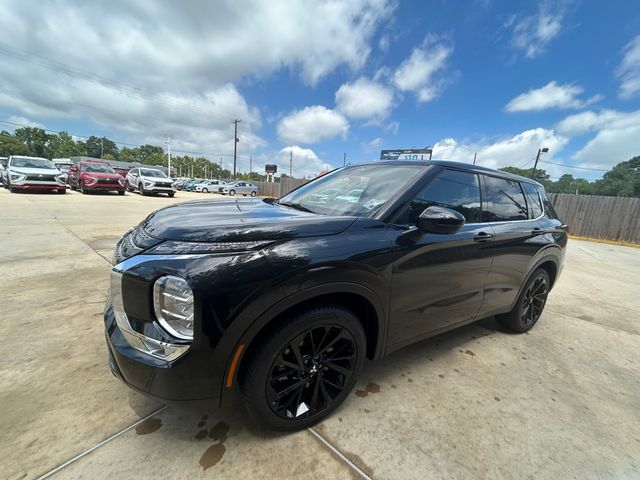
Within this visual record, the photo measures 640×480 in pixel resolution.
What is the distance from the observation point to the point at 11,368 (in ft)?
6.81

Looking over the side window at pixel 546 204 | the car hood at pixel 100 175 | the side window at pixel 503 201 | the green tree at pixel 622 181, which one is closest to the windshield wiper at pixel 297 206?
the side window at pixel 503 201

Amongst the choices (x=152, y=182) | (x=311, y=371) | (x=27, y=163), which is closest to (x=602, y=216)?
(x=311, y=371)

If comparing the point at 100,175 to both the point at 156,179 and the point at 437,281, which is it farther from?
the point at 437,281

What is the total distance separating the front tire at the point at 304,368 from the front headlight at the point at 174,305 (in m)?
0.37

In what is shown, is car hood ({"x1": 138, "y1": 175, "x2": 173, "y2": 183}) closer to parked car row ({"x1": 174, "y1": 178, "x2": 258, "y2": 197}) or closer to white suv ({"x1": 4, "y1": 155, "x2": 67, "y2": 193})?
white suv ({"x1": 4, "y1": 155, "x2": 67, "y2": 193})

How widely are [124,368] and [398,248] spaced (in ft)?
5.29

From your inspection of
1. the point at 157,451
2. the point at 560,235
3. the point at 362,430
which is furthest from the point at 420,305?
the point at 560,235

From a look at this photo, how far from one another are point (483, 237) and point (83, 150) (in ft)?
386

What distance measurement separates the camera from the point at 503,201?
111 inches

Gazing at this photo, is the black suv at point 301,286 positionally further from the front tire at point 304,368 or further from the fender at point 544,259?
the fender at point 544,259

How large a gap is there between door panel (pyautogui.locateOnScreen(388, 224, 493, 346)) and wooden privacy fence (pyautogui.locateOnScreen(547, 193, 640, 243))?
518 inches

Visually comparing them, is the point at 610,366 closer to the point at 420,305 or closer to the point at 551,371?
the point at 551,371

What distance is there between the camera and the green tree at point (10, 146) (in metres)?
71.1

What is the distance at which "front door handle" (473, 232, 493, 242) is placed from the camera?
2.39 m
